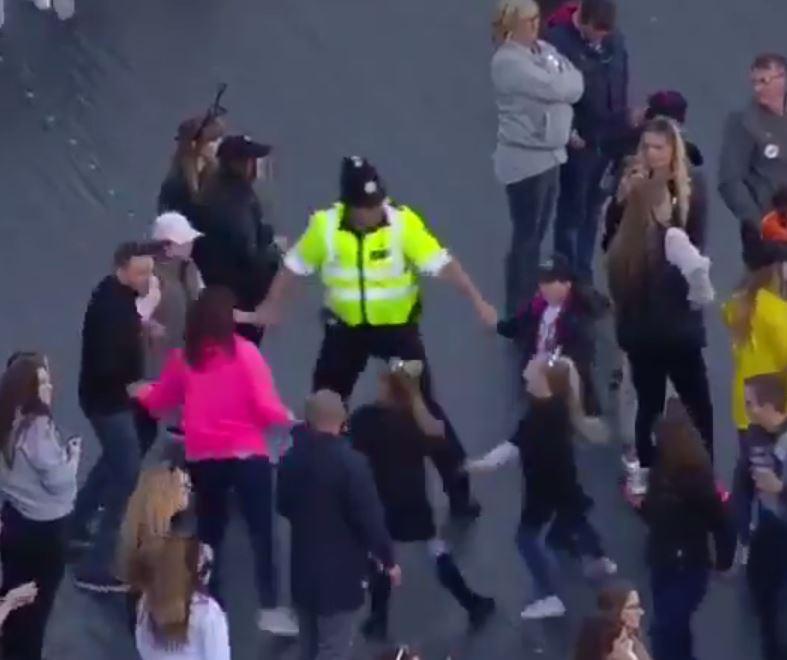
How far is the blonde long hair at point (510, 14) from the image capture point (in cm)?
1023

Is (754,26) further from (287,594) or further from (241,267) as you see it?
(287,594)

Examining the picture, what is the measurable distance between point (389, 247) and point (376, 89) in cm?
470

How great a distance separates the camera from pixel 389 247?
356 inches

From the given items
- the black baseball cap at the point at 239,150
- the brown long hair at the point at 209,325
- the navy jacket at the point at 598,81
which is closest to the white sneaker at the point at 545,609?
the brown long hair at the point at 209,325

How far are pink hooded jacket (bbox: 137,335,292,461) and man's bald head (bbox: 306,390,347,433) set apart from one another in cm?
71

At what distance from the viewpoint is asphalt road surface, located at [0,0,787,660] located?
9.04m

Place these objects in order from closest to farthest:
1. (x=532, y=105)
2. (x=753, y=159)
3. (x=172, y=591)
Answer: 1. (x=172, y=591)
2. (x=753, y=159)
3. (x=532, y=105)

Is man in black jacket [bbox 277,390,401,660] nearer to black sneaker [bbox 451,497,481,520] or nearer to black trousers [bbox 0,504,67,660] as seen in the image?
black trousers [bbox 0,504,67,660]

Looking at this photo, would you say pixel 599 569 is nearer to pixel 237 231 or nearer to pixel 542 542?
pixel 542 542

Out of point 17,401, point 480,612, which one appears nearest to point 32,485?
point 17,401

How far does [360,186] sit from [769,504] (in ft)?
7.15

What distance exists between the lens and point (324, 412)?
777 cm

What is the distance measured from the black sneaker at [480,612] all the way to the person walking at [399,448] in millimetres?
387

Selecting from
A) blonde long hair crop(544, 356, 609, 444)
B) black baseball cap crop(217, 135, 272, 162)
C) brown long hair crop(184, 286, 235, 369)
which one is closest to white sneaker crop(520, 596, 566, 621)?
blonde long hair crop(544, 356, 609, 444)
